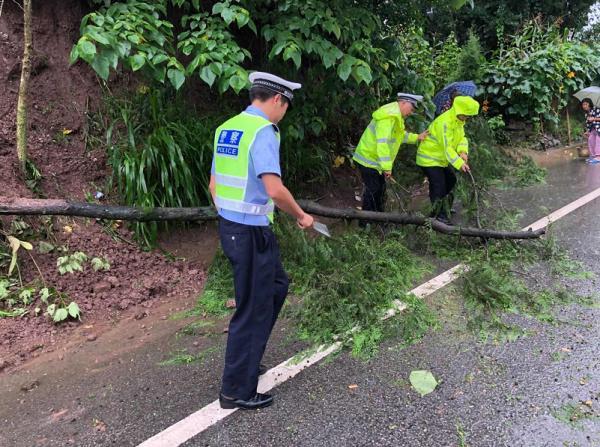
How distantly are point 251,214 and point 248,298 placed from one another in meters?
0.47

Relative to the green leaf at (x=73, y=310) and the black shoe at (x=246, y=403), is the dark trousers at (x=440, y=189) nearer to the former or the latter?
the black shoe at (x=246, y=403)

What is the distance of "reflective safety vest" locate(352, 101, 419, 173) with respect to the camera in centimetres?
504

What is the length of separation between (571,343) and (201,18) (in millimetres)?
3830

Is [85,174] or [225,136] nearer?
[225,136]

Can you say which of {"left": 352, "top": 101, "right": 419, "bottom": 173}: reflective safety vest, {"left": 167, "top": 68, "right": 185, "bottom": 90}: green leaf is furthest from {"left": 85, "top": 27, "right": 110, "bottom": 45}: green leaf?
{"left": 352, "top": 101, "right": 419, "bottom": 173}: reflective safety vest

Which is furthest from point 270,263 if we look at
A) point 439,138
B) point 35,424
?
point 439,138

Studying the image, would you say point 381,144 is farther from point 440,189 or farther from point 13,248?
point 13,248

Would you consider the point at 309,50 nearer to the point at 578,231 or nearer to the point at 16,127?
the point at 16,127

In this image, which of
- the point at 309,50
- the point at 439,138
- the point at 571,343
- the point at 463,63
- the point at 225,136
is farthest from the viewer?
the point at 463,63

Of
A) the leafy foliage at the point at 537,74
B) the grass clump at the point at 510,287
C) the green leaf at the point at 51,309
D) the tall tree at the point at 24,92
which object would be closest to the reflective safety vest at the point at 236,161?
the green leaf at the point at 51,309

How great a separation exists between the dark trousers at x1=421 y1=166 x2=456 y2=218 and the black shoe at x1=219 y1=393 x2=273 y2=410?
11.4 ft

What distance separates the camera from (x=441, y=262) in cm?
482

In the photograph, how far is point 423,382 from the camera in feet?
9.55

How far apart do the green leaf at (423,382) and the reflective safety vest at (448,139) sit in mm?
2847
